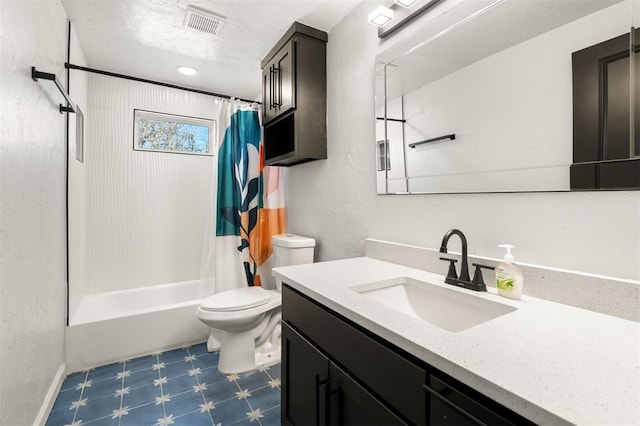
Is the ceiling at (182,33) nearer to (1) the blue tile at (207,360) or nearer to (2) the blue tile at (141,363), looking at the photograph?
(2) the blue tile at (141,363)

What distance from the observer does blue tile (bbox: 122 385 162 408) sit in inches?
64.5

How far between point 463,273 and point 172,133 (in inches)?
117

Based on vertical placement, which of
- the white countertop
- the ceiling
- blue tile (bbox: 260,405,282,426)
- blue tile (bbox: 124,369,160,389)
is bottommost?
blue tile (bbox: 260,405,282,426)

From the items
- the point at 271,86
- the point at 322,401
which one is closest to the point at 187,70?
the point at 271,86

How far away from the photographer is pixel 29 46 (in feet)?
4.20

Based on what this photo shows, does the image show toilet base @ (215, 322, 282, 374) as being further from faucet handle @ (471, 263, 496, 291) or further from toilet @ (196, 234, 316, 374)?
faucet handle @ (471, 263, 496, 291)

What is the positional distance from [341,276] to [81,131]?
243 cm

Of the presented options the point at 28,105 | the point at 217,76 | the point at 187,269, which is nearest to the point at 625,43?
the point at 28,105

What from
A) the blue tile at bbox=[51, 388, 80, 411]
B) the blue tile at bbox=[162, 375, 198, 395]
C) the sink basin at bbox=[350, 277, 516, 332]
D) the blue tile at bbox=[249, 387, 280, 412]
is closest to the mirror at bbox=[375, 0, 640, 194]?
the sink basin at bbox=[350, 277, 516, 332]

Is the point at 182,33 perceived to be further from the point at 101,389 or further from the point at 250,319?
the point at 101,389

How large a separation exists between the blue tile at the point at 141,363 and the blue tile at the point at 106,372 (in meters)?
0.05

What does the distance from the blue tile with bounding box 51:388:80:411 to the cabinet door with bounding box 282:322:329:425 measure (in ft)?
4.36

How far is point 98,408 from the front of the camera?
1603 millimetres

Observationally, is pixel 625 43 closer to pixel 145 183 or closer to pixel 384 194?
pixel 384 194
